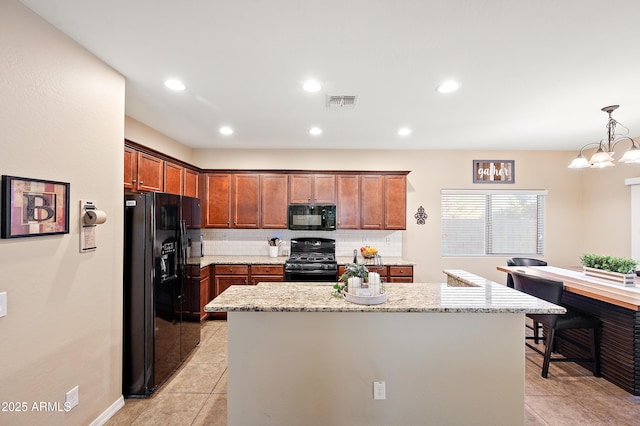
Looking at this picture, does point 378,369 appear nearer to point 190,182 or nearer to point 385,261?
point 385,261

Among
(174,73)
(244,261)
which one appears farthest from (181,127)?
(244,261)

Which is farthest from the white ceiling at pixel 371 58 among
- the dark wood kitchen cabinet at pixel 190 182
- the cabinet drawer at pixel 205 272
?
the cabinet drawer at pixel 205 272

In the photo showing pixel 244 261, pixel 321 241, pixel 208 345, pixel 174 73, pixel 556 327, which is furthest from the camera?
pixel 321 241

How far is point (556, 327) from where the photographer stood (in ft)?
9.18

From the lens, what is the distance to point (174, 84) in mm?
2480

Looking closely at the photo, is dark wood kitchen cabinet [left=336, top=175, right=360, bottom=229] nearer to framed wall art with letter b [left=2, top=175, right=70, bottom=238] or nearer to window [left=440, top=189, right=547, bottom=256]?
window [left=440, top=189, right=547, bottom=256]

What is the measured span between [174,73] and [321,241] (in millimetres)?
3268

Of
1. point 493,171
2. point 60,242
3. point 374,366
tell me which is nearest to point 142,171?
point 60,242

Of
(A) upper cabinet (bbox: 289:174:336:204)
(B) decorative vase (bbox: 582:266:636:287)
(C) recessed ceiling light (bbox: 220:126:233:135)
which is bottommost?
(B) decorative vase (bbox: 582:266:636:287)

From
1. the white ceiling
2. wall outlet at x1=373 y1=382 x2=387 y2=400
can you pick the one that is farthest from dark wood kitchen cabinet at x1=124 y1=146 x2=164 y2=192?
wall outlet at x1=373 y1=382 x2=387 y2=400

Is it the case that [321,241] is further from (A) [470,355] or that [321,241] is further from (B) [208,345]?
(A) [470,355]

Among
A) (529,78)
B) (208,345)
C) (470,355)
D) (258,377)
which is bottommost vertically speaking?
(208,345)

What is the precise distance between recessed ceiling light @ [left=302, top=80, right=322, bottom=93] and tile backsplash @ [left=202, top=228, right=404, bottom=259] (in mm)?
2773

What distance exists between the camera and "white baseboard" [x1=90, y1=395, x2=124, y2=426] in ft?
6.93
